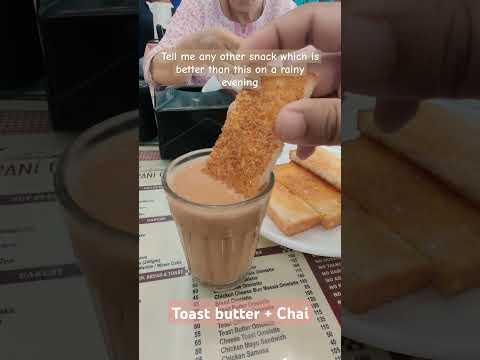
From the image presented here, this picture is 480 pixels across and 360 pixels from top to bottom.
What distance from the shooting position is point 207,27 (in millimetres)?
242

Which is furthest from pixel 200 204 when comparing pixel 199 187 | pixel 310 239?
pixel 310 239

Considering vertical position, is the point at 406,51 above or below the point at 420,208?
above

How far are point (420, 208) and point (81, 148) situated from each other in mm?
269

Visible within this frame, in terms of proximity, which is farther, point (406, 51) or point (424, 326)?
point (406, 51)

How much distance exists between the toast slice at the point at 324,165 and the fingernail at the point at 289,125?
0.09 meters

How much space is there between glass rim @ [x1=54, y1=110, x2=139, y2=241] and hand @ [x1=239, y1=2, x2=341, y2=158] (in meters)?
0.08

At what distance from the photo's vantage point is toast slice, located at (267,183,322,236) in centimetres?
32

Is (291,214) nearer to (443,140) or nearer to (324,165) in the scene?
(324,165)

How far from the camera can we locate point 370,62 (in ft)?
1.19

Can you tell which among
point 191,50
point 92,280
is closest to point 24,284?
point 92,280

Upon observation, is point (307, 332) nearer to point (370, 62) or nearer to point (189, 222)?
point (189, 222)

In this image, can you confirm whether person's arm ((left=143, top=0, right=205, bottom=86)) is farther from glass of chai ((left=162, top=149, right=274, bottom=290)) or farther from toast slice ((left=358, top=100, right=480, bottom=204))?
toast slice ((left=358, top=100, right=480, bottom=204))

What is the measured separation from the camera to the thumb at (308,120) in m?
0.24

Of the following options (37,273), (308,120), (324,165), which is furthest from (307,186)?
(37,273)
